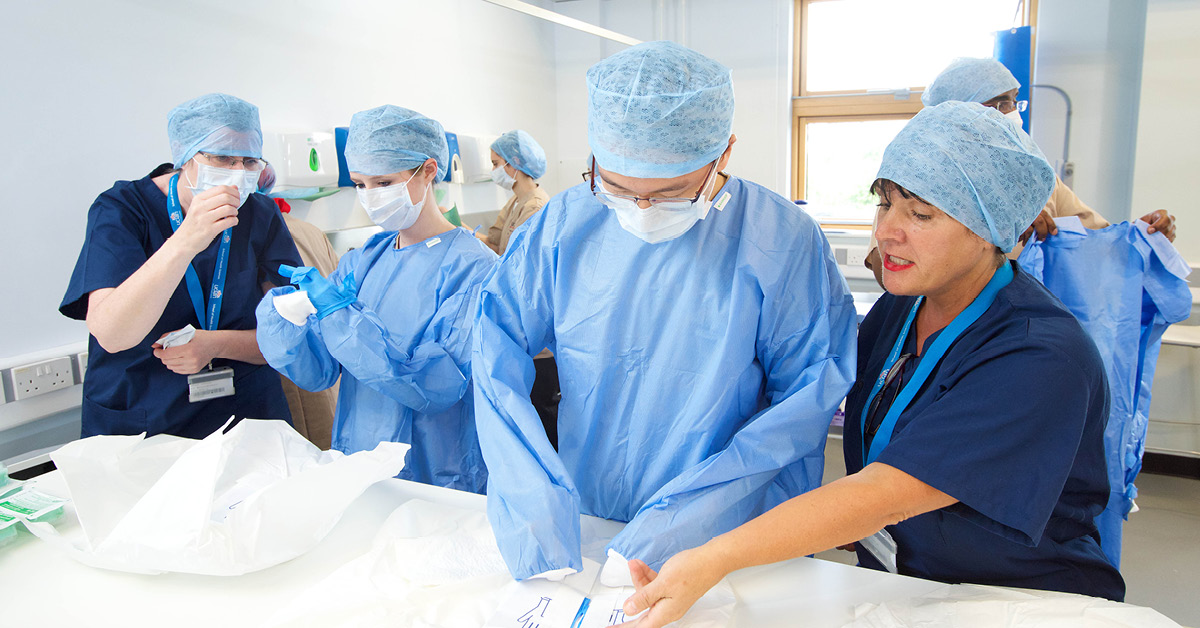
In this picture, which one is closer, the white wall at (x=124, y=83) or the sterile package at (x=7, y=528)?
the sterile package at (x=7, y=528)

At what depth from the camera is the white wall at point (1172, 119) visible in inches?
120

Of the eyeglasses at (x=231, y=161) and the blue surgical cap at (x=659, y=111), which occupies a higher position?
the blue surgical cap at (x=659, y=111)

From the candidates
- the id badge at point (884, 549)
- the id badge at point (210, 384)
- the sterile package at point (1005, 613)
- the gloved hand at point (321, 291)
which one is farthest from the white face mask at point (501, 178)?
the sterile package at point (1005, 613)

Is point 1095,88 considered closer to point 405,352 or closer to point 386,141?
point 386,141

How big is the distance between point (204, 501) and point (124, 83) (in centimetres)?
168

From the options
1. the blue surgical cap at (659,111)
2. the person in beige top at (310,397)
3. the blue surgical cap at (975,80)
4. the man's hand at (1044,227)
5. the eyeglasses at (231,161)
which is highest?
the blue surgical cap at (975,80)

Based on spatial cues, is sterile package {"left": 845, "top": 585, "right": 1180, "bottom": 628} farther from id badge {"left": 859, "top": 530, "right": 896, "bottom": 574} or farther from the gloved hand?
the gloved hand

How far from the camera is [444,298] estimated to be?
155cm

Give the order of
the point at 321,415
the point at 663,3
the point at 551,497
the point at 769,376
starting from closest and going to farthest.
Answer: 1. the point at 551,497
2. the point at 769,376
3. the point at 321,415
4. the point at 663,3

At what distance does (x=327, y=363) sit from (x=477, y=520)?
22.9 inches

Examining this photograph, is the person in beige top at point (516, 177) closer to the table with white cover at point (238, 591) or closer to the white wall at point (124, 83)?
the white wall at point (124, 83)

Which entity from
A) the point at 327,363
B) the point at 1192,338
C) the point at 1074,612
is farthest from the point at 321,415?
the point at 1192,338

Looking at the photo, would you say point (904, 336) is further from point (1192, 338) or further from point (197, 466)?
point (1192, 338)

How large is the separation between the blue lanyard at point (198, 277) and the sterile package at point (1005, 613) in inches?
54.4
